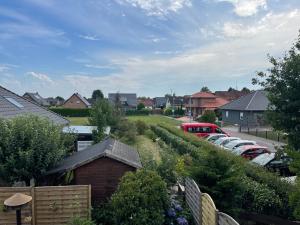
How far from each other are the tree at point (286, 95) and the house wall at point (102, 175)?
7.51 meters

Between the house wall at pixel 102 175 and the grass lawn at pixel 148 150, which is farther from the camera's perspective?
the grass lawn at pixel 148 150

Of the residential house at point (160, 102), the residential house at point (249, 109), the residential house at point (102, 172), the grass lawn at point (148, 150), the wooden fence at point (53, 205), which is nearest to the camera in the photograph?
the wooden fence at point (53, 205)

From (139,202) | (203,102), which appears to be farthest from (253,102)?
(139,202)

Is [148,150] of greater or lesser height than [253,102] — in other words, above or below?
below

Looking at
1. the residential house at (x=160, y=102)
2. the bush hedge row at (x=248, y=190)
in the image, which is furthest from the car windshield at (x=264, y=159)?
the residential house at (x=160, y=102)

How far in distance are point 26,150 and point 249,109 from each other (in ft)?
126

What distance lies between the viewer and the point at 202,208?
8.95 meters

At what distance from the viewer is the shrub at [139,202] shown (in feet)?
28.6

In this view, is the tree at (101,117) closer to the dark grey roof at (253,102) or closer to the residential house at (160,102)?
the dark grey roof at (253,102)

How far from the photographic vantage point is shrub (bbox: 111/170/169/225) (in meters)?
8.70

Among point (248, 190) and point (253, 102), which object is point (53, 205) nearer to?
point (248, 190)

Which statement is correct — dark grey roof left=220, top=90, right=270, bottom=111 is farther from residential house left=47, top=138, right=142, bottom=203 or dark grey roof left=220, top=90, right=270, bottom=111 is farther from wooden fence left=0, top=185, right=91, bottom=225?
wooden fence left=0, top=185, right=91, bottom=225

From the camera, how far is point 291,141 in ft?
44.0

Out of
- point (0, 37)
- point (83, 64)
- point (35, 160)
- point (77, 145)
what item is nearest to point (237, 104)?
point (83, 64)
